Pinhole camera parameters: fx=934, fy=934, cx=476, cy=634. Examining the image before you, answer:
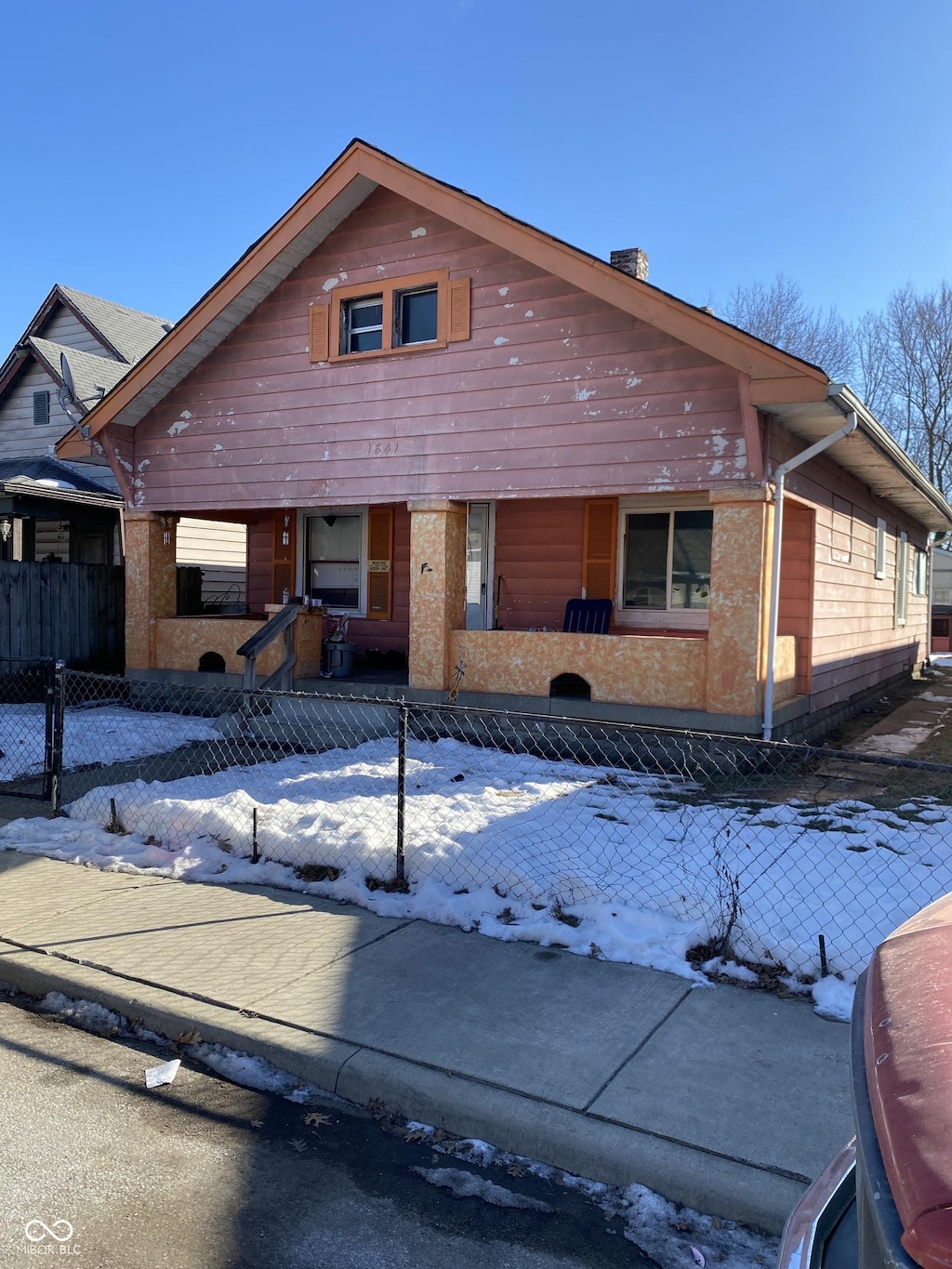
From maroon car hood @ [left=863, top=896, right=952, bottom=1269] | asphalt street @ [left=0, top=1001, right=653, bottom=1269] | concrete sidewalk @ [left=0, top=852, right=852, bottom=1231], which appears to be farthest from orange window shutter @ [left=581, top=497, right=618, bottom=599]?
maroon car hood @ [left=863, top=896, right=952, bottom=1269]

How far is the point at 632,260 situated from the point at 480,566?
489 centimetres

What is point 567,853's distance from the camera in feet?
19.5

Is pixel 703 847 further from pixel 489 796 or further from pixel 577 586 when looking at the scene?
pixel 577 586

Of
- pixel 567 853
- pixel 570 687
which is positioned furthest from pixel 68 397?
pixel 567 853

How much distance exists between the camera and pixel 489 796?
745 centimetres

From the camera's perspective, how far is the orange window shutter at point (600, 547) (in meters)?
12.4

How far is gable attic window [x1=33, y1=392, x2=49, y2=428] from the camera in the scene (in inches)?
815

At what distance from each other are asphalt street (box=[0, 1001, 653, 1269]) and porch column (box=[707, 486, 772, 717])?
252 inches

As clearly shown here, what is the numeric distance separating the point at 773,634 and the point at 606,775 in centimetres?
219

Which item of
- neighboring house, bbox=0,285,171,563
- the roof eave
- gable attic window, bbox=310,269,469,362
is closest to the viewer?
the roof eave

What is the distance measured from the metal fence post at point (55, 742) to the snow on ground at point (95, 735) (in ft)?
5.38

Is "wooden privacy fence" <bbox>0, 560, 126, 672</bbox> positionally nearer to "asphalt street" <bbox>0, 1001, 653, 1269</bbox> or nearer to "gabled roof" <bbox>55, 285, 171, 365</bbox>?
"gabled roof" <bbox>55, 285, 171, 365</bbox>

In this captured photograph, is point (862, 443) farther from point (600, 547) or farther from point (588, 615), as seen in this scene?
point (588, 615)

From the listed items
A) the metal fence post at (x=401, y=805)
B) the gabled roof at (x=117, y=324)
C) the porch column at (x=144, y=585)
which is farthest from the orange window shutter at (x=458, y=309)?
the gabled roof at (x=117, y=324)
